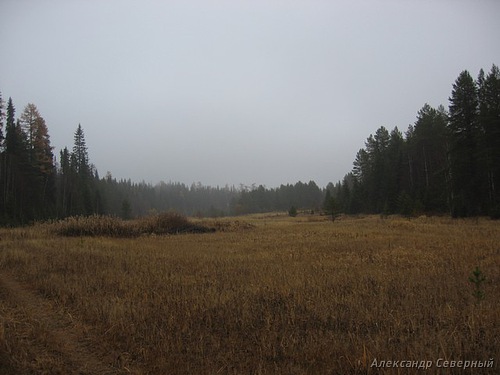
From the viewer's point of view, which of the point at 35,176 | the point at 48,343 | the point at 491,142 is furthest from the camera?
the point at 35,176

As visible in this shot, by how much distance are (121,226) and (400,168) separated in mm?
50471

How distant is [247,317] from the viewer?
5.33 m

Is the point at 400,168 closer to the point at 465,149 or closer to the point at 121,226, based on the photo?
the point at 465,149

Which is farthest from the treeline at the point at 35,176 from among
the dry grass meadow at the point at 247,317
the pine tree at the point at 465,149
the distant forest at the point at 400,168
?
the pine tree at the point at 465,149

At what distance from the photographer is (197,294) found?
6.59m

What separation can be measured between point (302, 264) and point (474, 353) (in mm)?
6293

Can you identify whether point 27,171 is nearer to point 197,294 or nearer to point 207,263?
point 207,263

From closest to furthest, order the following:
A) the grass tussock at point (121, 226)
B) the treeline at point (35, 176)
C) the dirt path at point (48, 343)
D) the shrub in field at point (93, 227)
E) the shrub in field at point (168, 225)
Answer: the dirt path at point (48, 343) < the shrub in field at point (93, 227) < the grass tussock at point (121, 226) < the shrub in field at point (168, 225) < the treeline at point (35, 176)

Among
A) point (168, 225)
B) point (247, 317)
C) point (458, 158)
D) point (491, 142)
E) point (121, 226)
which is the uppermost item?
point (491, 142)

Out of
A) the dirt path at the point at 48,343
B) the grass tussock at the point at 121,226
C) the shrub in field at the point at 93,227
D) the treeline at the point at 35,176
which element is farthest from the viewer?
the treeline at the point at 35,176

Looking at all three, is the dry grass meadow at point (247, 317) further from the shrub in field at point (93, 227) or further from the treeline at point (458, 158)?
the treeline at point (458, 158)

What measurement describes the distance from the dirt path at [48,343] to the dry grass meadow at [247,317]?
0.06 feet

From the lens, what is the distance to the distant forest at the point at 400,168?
3228 centimetres

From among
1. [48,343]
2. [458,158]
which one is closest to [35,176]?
[48,343]
